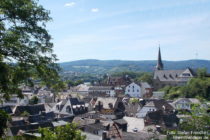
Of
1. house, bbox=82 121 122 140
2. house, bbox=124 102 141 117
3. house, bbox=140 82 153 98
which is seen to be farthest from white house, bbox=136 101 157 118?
house, bbox=140 82 153 98

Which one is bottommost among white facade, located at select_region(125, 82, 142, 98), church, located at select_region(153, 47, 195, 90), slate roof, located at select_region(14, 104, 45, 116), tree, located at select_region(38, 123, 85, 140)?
white facade, located at select_region(125, 82, 142, 98)

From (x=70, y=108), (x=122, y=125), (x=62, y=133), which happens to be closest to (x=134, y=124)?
(x=122, y=125)

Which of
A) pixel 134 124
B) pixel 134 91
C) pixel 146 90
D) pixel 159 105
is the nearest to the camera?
pixel 134 124

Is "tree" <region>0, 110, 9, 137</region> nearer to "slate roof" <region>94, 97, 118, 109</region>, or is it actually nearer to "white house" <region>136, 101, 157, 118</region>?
"white house" <region>136, 101, 157, 118</region>

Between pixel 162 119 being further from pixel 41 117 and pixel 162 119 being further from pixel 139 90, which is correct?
pixel 139 90

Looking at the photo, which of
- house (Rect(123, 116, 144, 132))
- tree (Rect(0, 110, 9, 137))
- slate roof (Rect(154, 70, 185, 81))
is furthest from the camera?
slate roof (Rect(154, 70, 185, 81))

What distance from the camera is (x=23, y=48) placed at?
32.2 ft

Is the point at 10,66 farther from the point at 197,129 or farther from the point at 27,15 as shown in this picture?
the point at 197,129

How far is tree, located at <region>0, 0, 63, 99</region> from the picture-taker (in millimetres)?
9422

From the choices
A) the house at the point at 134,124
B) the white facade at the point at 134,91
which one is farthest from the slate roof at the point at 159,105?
the white facade at the point at 134,91

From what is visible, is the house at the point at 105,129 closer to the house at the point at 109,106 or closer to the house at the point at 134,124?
the house at the point at 134,124

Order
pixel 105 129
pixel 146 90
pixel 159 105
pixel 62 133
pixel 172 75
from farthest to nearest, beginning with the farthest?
pixel 172 75, pixel 146 90, pixel 159 105, pixel 105 129, pixel 62 133

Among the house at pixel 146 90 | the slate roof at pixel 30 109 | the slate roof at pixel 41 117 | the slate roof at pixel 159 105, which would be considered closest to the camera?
the slate roof at pixel 41 117

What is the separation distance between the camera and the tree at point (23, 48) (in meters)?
9.42
